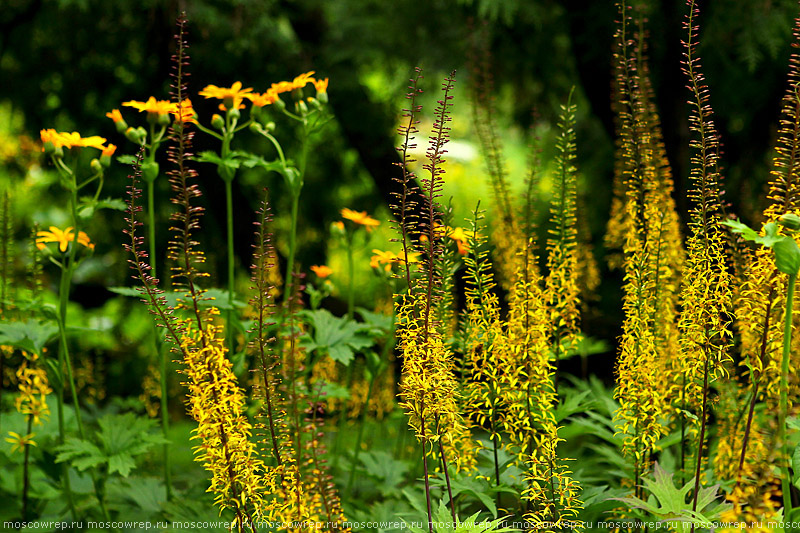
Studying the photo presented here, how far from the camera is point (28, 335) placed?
8.87ft

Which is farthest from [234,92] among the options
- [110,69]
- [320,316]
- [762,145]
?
[762,145]

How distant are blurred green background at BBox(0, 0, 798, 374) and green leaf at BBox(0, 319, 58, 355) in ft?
5.60

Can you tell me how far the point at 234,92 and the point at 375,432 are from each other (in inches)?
93.1

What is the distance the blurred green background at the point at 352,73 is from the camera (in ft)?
13.4

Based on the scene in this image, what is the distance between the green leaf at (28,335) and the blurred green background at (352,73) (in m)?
1.71

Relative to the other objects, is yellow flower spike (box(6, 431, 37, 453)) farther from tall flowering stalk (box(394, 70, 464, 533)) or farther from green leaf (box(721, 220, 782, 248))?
green leaf (box(721, 220, 782, 248))

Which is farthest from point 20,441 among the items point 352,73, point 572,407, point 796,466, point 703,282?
point 352,73

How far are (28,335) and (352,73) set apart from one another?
114 inches

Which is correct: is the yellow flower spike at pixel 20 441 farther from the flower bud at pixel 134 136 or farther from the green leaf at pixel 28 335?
the flower bud at pixel 134 136

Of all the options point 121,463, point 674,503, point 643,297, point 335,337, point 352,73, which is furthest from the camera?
point 352,73

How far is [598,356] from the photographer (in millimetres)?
4777

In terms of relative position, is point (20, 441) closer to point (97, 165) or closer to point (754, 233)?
point (97, 165)

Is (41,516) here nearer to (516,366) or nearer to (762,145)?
(516,366)

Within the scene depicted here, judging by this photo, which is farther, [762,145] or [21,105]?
[21,105]
